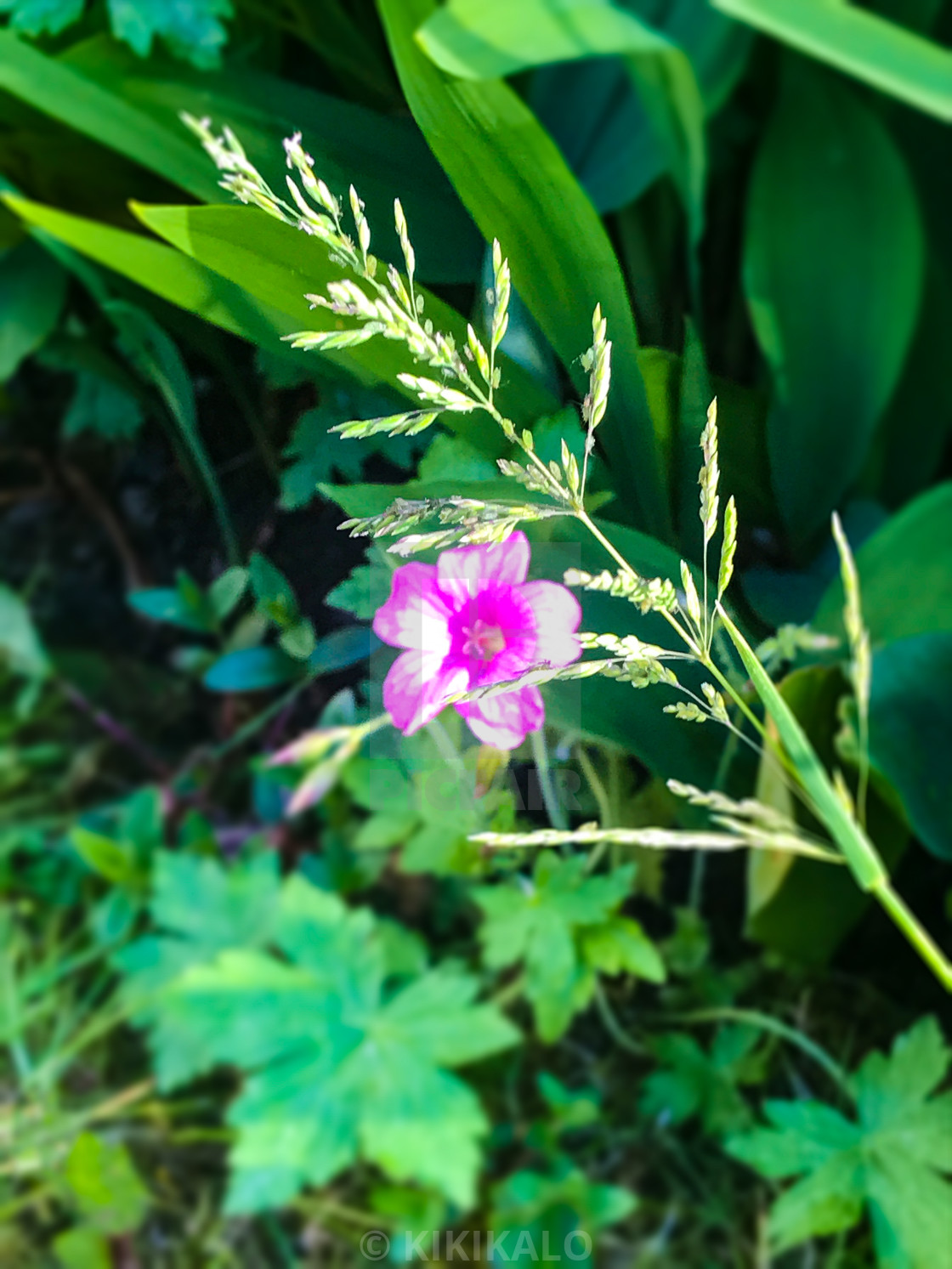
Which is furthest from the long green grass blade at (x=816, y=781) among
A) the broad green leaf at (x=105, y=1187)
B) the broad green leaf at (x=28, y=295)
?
the broad green leaf at (x=105, y=1187)

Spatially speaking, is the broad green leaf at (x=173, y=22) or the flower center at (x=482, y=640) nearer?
the flower center at (x=482, y=640)

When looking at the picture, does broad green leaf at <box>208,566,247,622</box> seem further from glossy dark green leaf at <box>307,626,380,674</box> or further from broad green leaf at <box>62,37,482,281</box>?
broad green leaf at <box>62,37,482,281</box>

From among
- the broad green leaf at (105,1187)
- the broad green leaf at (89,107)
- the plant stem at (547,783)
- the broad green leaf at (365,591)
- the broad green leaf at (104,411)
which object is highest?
the broad green leaf at (89,107)

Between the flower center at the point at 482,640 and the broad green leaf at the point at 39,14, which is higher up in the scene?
the broad green leaf at the point at 39,14

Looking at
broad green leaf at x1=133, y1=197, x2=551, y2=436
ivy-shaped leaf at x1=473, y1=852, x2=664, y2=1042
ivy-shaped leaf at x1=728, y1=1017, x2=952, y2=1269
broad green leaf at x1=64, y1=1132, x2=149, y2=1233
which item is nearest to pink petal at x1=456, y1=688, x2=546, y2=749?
broad green leaf at x1=133, y1=197, x2=551, y2=436

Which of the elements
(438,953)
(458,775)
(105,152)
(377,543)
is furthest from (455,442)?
(438,953)

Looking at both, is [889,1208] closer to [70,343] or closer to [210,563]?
[210,563]

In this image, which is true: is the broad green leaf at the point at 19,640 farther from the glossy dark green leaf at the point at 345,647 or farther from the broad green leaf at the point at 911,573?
the broad green leaf at the point at 911,573
